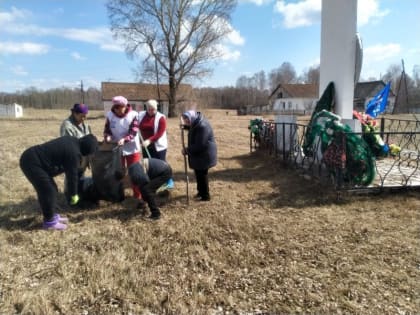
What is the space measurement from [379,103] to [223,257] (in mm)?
7208

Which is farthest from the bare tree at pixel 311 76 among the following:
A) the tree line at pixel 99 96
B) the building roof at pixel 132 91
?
the building roof at pixel 132 91

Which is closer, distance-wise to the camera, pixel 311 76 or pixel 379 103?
pixel 379 103

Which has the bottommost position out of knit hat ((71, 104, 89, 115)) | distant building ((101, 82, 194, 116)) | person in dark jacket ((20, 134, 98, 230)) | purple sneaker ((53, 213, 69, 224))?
purple sneaker ((53, 213, 69, 224))

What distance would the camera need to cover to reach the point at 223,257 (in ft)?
9.17

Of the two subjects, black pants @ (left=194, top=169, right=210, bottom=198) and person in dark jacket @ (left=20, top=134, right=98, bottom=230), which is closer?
person in dark jacket @ (left=20, top=134, right=98, bottom=230)

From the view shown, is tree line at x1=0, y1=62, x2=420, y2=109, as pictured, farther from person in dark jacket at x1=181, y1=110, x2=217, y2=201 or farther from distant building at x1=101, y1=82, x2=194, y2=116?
person in dark jacket at x1=181, y1=110, x2=217, y2=201

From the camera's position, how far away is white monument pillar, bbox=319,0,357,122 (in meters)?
5.70

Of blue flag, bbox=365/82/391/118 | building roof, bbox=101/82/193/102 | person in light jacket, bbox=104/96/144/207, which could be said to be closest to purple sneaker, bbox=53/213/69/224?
person in light jacket, bbox=104/96/144/207

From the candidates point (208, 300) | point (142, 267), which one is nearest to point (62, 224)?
point (142, 267)

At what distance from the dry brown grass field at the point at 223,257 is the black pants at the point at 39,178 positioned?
37 centimetres

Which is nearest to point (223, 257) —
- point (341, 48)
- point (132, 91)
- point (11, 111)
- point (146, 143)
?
point (146, 143)

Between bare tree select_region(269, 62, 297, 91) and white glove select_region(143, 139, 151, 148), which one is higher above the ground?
bare tree select_region(269, 62, 297, 91)

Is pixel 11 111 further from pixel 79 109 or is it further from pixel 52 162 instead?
pixel 52 162

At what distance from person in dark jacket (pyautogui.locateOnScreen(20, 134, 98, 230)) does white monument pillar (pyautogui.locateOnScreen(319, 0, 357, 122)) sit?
4802 mm
